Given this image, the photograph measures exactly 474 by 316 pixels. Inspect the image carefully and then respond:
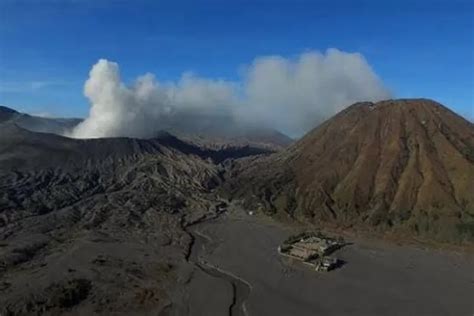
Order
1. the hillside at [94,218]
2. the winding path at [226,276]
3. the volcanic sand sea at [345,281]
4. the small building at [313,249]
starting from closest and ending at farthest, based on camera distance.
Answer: the winding path at [226,276] → the volcanic sand sea at [345,281] → the hillside at [94,218] → the small building at [313,249]

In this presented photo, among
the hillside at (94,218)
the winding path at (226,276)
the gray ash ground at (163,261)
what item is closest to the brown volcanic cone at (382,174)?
the gray ash ground at (163,261)

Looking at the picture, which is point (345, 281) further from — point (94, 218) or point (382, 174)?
point (382, 174)

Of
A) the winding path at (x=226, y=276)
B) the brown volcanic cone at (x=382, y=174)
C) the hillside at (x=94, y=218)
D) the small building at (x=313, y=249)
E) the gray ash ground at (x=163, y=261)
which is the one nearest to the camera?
the winding path at (x=226, y=276)

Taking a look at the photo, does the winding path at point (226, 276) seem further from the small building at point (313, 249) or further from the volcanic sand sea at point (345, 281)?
the small building at point (313, 249)

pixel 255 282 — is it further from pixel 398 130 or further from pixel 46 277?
pixel 398 130

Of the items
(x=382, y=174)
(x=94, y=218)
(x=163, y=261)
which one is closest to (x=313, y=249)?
(x=163, y=261)

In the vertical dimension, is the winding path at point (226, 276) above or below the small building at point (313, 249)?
below

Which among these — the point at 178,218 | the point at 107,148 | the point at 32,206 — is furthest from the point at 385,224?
the point at 107,148

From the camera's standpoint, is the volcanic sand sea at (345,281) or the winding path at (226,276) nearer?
the winding path at (226,276)
